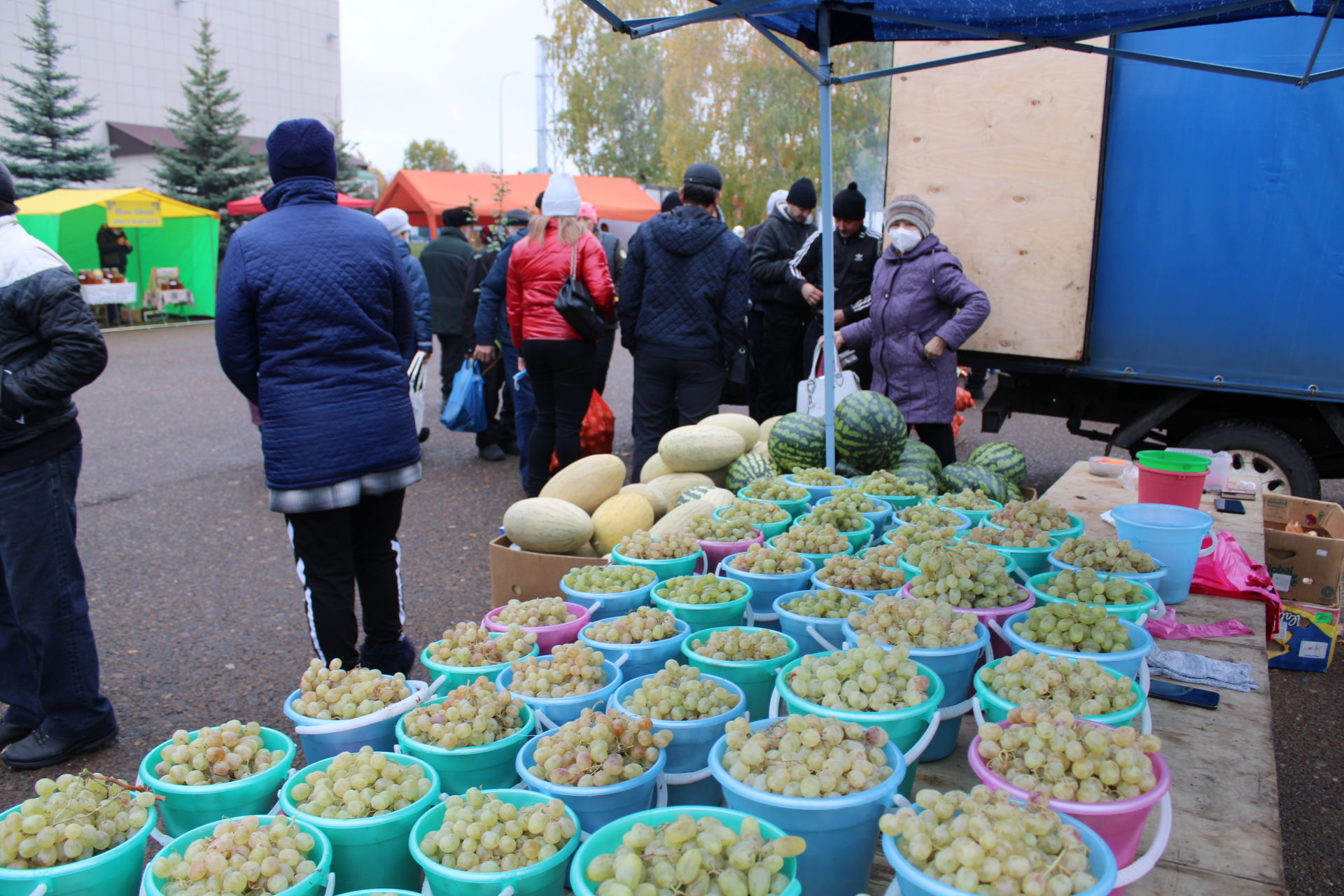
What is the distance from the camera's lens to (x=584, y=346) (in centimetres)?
549

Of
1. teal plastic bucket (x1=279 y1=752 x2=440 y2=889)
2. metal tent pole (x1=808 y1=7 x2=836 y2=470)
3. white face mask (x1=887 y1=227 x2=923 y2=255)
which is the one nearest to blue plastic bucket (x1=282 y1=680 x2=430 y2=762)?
teal plastic bucket (x1=279 y1=752 x2=440 y2=889)

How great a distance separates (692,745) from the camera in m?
1.74

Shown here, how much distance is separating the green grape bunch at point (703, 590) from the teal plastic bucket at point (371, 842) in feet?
3.04

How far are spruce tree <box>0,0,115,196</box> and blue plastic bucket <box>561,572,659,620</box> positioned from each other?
2581 centimetres

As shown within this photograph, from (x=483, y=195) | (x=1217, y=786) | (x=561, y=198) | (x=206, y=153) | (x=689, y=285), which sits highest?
(x=206, y=153)

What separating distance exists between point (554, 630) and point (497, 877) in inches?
38.6

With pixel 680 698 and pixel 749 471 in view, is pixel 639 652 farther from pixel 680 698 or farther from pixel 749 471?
pixel 749 471

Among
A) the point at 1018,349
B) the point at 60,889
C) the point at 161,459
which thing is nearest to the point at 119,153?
the point at 161,459

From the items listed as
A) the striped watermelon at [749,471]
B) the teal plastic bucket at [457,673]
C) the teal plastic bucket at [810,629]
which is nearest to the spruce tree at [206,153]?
the striped watermelon at [749,471]

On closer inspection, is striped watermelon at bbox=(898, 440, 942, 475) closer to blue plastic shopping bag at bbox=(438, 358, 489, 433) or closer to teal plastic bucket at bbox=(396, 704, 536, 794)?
teal plastic bucket at bbox=(396, 704, 536, 794)

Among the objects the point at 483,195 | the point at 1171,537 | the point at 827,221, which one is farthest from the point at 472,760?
the point at 483,195

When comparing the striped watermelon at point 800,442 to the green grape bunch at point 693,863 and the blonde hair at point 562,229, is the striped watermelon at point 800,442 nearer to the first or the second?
the blonde hair at point 562,229

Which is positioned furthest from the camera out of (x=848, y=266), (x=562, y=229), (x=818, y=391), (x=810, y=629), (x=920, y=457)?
(x=848, y=266)

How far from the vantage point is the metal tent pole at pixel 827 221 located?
3223 millimetres
